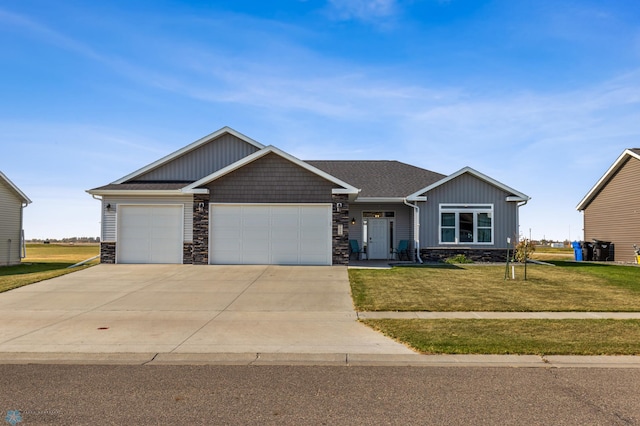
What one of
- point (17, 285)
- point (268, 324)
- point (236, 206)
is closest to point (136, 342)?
point (268, 324)

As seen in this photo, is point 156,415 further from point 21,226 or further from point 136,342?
point 21,226

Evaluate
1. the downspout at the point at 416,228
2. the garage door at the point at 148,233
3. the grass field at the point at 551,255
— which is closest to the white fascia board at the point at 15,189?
the garage door at the point at 148,233

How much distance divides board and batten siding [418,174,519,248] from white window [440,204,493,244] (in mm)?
189

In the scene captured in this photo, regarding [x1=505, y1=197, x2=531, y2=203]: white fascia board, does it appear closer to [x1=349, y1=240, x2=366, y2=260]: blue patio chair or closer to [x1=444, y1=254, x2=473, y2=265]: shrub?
[x1=444, y1=254, x2=473, y2=265]: shrub

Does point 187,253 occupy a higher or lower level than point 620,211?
lower

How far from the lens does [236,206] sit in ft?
64.6

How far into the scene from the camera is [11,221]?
82.2 ft

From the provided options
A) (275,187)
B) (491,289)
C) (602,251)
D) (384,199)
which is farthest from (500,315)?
(602,251)

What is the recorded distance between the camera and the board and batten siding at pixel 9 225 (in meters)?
24.3

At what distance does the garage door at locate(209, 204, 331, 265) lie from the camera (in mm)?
19516

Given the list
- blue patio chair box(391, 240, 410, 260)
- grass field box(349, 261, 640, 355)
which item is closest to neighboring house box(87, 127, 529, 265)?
blue patio chair box(391, 240, 410, 260)

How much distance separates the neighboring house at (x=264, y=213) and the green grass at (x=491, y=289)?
300 cm

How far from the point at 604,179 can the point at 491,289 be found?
17677 mm

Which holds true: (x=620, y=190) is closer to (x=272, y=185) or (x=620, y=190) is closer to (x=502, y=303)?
(x=502, y=303)
